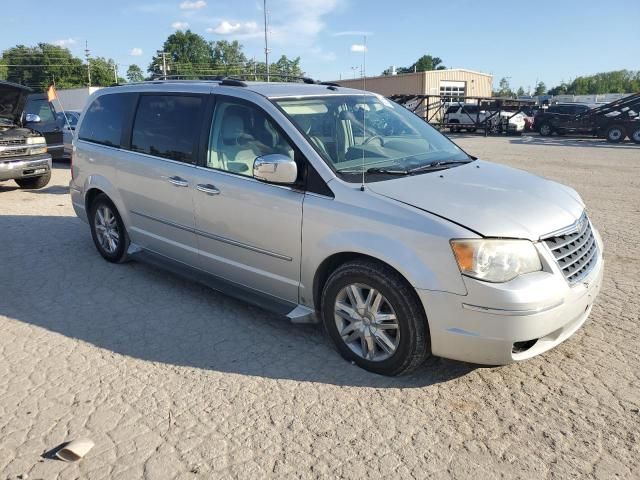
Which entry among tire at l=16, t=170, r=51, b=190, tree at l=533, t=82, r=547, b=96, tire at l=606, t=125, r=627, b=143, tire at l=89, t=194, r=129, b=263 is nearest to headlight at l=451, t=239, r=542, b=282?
tire at l=89, t=194, r=129, b=263

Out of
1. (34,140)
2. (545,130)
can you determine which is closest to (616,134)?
(545,130)

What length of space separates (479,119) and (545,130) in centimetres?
430

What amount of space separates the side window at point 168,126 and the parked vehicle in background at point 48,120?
32.1 feet

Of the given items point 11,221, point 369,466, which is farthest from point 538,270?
point 11,221

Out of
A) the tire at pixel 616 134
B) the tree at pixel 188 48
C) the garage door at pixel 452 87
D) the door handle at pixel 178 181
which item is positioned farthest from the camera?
the tree at pixel 188 48

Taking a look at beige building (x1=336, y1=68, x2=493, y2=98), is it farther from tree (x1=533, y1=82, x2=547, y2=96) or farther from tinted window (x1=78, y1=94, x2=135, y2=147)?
tree (x1=533, y1=82, x2=547, y2=96)

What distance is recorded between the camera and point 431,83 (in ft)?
169

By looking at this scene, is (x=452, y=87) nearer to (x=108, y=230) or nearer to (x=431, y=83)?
(x=431, y=83)

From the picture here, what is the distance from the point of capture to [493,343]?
3006 mm

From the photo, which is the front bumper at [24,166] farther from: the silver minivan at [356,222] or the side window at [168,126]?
the side window at [168,126]

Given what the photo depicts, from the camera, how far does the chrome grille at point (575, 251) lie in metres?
3.18

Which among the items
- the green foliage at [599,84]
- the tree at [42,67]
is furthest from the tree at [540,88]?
the tree at [42,67]

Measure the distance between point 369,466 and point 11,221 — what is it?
24.1 feet

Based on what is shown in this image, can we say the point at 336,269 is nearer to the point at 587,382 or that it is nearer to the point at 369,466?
the point at 369,466
